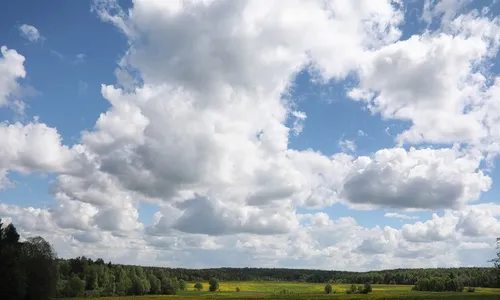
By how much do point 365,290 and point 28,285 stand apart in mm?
123682

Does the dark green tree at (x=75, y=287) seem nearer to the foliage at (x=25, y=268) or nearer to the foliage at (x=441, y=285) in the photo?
the foliage at (x=25, y=268)

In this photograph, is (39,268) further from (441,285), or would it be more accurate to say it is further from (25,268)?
(441,285)

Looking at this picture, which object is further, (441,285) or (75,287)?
(441,285)

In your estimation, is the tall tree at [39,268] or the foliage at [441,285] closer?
the tall tree at [39,268]

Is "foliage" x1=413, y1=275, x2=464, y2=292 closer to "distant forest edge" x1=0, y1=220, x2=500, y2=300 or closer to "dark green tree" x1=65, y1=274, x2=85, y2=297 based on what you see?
"distant forest edge" x1=0, y1=220, x2=500, y2=300

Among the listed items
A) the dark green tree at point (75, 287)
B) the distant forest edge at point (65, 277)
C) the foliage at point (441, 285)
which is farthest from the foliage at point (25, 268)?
the foliage at point (441, 285)

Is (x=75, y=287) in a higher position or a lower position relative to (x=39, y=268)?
lower

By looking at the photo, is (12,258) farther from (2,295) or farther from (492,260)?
(492,260)

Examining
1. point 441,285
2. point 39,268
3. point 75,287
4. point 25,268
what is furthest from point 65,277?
point 441,285

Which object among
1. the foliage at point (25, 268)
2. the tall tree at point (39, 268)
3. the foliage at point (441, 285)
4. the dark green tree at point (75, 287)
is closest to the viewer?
the foliage at point (25, 268)

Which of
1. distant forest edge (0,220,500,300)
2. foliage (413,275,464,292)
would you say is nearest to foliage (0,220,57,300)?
distant forest edge (0,220,500,300)

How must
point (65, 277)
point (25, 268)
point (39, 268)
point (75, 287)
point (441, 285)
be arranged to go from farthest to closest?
point (441, 285), point (65, 277), point (75, 287), point (39, 268), point (25, 268)

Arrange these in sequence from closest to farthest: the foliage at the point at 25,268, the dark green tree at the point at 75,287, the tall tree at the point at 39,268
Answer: the foliage at the point at 25,268, the tall tree at the point at 39,268, the dark green tree at the point at 75,287

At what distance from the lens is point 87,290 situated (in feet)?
A: 524
